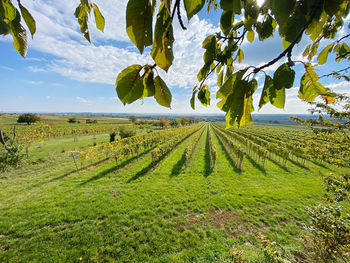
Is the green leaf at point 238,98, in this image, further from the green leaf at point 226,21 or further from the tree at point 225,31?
the green leaf at point 226,21

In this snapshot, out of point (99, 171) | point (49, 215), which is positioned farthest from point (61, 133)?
point (49, 215)

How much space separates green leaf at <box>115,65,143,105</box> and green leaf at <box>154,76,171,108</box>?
4.0 inches

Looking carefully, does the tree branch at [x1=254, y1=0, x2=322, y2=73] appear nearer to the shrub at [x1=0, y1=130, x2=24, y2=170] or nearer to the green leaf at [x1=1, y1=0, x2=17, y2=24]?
the green leaf at [x1=1, y1=0, x2=17, y2=24]

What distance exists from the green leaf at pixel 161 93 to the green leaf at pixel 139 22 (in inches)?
8.1

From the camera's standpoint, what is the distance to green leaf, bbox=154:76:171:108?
594 millimetres

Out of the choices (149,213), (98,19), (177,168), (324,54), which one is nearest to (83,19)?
(98,19)

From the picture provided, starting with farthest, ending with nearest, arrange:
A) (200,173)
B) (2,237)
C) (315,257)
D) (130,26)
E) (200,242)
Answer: (200,173)
(2,237)
(200,242)
(315,257)
(130,26)

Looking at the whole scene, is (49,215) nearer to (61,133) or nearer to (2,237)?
(2,237)

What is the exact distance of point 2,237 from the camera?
4.18 m

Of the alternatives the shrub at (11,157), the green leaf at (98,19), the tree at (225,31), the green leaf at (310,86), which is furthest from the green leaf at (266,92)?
the shrub at (11,157)

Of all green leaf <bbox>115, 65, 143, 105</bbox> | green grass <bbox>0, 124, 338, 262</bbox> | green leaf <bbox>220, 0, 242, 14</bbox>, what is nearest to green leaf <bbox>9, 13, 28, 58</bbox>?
green leaf <bbox>115, 65, 143, 105</bbox>

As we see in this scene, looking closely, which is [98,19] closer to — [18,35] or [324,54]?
[18,35]

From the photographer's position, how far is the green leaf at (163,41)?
16.5 inches

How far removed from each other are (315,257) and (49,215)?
8.03 m
